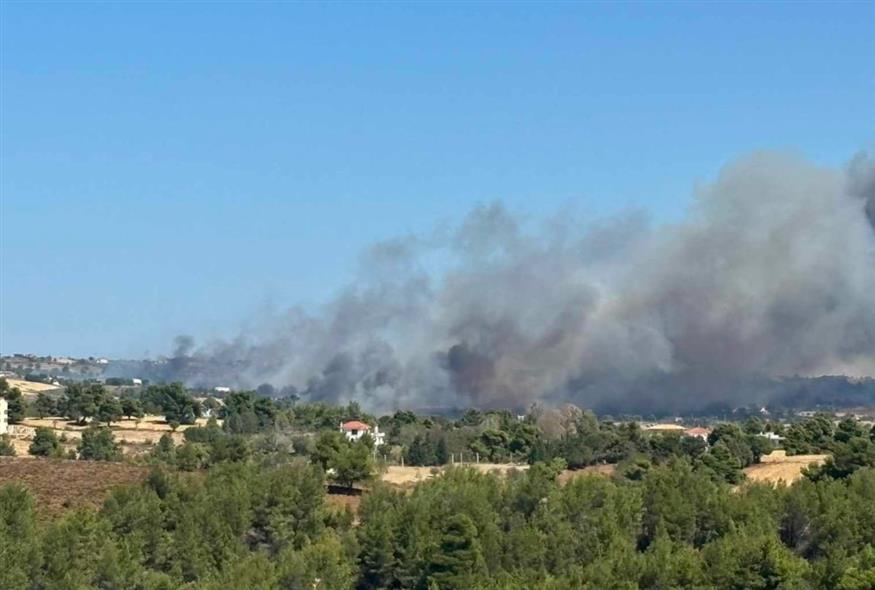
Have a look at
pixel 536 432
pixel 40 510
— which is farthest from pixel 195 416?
pixel 40 510

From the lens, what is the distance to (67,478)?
77938mm

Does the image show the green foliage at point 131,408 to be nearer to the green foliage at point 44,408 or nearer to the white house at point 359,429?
the green foliage at point 44,408

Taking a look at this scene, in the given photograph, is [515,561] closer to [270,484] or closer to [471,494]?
[471,494]

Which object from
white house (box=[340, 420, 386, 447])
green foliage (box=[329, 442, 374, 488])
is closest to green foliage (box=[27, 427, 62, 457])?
green foliage (box=[329, 442, 374, 488])

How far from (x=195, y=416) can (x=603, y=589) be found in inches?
3955

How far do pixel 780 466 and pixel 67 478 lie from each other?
52211 mm

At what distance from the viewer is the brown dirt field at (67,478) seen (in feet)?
235

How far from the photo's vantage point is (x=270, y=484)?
65250mm

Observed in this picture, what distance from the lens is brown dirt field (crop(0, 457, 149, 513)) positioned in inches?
2815

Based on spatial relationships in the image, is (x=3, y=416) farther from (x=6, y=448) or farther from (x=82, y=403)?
(x=6, y=448)

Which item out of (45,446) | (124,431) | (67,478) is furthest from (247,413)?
(67,478)

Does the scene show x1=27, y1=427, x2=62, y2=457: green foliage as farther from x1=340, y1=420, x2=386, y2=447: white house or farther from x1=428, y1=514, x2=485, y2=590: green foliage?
x1=428, y1=514, x2=485, y2=590: green foliage

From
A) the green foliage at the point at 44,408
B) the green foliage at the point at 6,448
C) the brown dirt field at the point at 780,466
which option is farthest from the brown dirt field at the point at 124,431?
the brown dirt field at the point at 780,466

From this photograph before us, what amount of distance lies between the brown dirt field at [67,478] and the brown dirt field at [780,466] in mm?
42259
